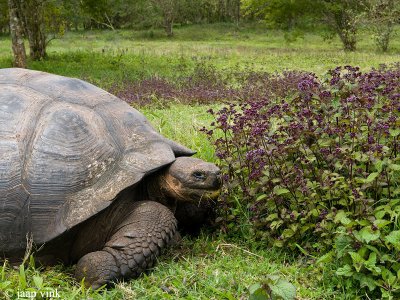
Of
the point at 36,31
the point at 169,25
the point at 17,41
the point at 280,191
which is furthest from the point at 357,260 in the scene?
the point at 169,25

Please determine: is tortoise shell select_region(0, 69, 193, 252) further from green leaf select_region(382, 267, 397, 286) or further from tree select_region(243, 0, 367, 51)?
tree select_region(243, 0, 367, 51)

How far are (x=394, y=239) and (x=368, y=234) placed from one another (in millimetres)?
114

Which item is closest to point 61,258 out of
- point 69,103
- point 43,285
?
point 43,285

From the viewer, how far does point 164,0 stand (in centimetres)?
3130

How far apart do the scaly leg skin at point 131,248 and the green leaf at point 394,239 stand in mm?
1050

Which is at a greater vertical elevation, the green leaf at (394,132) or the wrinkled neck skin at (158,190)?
the green leaf at (394,132)

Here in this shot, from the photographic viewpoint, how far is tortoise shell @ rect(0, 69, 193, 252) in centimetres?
255

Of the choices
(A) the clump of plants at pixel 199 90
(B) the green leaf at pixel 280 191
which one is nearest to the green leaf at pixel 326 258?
(B) the green leaf at pixel 280 191

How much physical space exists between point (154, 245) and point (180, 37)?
28813 millimetres

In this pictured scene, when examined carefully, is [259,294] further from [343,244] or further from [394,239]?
[394,239]

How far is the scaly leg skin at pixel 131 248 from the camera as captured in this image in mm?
2438

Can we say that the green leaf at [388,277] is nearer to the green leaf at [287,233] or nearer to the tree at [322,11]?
the green leaf at [287,233]

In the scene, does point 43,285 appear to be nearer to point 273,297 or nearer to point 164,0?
point 273,297

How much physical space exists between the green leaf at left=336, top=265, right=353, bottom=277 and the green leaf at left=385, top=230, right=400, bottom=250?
0.68ft
